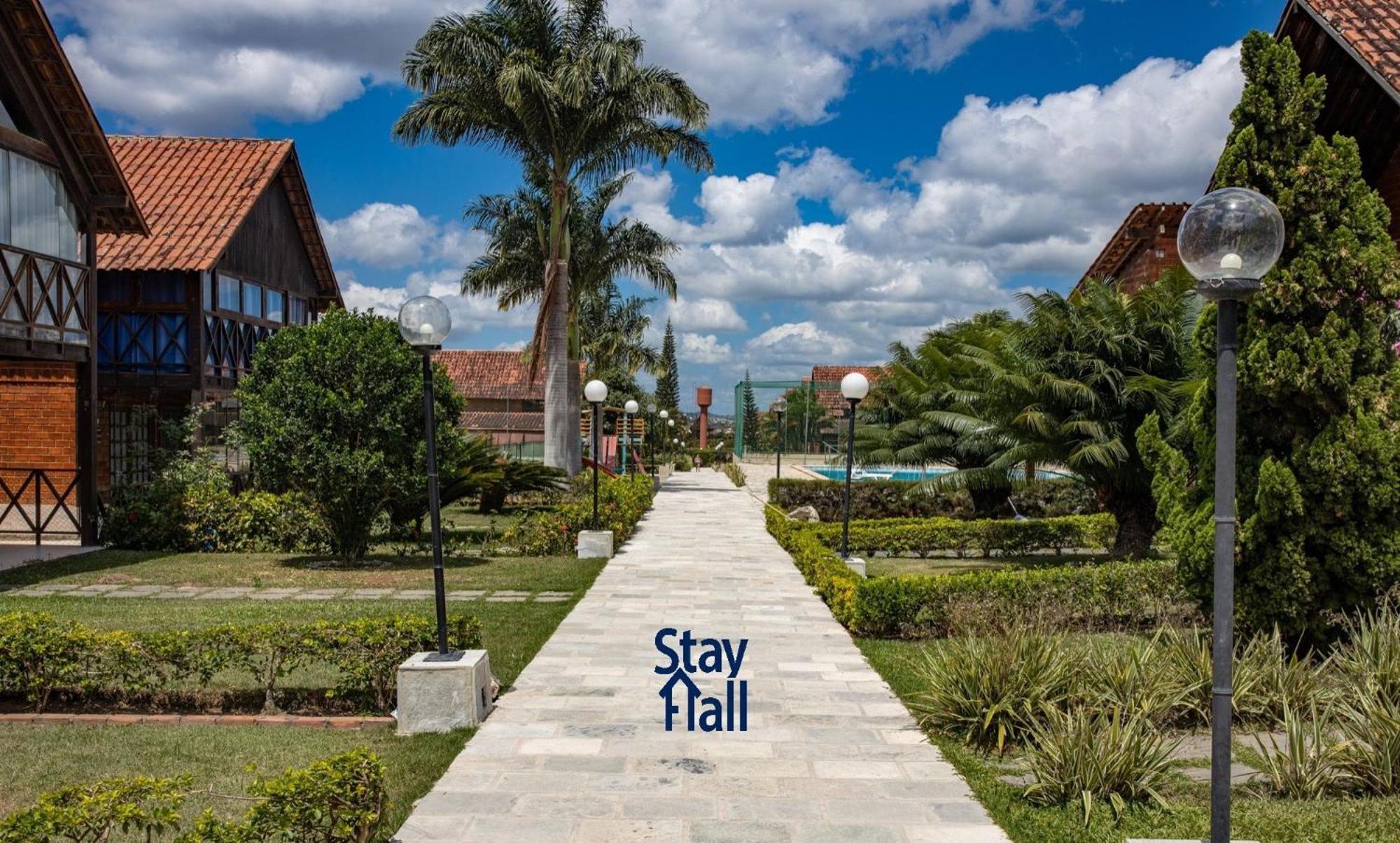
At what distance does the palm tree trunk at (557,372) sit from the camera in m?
21.2

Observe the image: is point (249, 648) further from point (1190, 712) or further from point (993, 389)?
point (993, 389)

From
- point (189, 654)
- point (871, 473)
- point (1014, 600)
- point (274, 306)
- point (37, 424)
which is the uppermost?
point (274, 306)

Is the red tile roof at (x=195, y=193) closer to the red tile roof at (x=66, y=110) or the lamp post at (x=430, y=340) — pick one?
the red tile roof at (x=66, y=110)

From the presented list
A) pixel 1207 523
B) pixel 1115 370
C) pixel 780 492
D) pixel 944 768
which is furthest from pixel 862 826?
pixel 780 492

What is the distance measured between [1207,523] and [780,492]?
14561mm

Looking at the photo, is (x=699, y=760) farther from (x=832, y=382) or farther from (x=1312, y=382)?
(x=832, y=382)

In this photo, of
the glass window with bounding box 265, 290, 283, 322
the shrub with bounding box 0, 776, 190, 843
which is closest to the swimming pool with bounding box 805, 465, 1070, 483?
the glass window with bounding box 265, 290, 283, 322

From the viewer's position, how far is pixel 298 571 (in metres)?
13.1

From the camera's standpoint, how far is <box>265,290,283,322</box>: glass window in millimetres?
22344

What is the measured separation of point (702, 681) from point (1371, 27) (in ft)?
30.6

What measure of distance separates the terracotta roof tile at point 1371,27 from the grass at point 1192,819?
7.51 metres

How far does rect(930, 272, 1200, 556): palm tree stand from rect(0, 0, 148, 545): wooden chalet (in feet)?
42.1

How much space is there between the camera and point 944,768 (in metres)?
5.77

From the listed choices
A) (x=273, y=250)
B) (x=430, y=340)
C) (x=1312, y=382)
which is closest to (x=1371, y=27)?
(x=1312, y=382)
